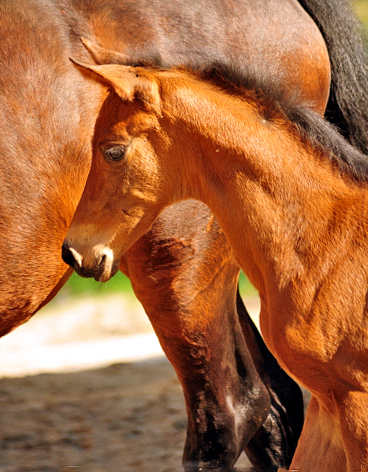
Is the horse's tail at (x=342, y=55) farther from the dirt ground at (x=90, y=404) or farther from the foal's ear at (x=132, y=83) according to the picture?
the dirt ground at (x=90, y=404)

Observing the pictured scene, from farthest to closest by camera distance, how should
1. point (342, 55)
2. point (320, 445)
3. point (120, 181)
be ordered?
point (342, 55) → point (320, 445) → point (120, 181)

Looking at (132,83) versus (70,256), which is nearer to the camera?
(132,83)

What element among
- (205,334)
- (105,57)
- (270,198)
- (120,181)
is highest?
(105,57)

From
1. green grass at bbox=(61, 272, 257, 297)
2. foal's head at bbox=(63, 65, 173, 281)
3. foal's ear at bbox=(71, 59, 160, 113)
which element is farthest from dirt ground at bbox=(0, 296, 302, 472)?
foal's ear at bbox=(71, 59, 160, 113)

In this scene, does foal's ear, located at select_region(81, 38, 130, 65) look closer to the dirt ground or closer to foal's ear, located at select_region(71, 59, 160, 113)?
foal's ear, located at select_region(71, 59, 160, 113)

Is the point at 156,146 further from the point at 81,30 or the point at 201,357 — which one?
the point at 201,357

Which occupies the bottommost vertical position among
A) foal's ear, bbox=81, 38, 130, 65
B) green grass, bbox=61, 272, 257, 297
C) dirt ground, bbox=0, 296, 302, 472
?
green grass, bbox=61, 272, 257, 297

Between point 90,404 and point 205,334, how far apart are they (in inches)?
84.7

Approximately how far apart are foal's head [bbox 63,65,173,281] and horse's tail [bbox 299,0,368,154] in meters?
1.28

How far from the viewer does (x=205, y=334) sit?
3.13 meters

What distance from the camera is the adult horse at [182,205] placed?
2801 millimetres

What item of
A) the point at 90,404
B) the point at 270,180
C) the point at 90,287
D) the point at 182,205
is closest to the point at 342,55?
the point at 182,205

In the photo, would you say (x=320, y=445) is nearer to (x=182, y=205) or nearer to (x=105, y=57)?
(x=182, y=205)

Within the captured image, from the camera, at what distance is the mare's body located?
2164 mm
